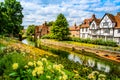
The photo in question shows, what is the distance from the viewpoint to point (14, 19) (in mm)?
61281

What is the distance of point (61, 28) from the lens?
240 feet

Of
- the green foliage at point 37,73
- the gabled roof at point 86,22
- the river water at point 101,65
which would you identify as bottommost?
the river water at point 101,65

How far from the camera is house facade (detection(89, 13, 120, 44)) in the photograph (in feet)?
207

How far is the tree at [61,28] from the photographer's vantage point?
73256mm

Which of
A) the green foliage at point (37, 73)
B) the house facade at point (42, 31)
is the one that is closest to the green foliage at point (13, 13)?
the house facade at point (42, 31)

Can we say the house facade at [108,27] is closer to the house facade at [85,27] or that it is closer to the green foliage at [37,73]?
the house facade at [85,27]

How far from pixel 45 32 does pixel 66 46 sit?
48.3m

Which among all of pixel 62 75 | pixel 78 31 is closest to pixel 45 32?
pixel 78 31

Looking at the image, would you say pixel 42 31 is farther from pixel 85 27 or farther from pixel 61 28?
pixel 61 28

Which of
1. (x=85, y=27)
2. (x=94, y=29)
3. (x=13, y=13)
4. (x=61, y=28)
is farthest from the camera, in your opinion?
(x=85, y=27)

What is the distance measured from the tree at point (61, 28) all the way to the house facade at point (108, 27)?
9.45 m

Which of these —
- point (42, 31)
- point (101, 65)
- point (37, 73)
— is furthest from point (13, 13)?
point (37, 73)

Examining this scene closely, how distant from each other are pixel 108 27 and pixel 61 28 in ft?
51.2

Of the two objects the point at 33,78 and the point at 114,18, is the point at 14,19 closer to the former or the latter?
the point at 114,18
